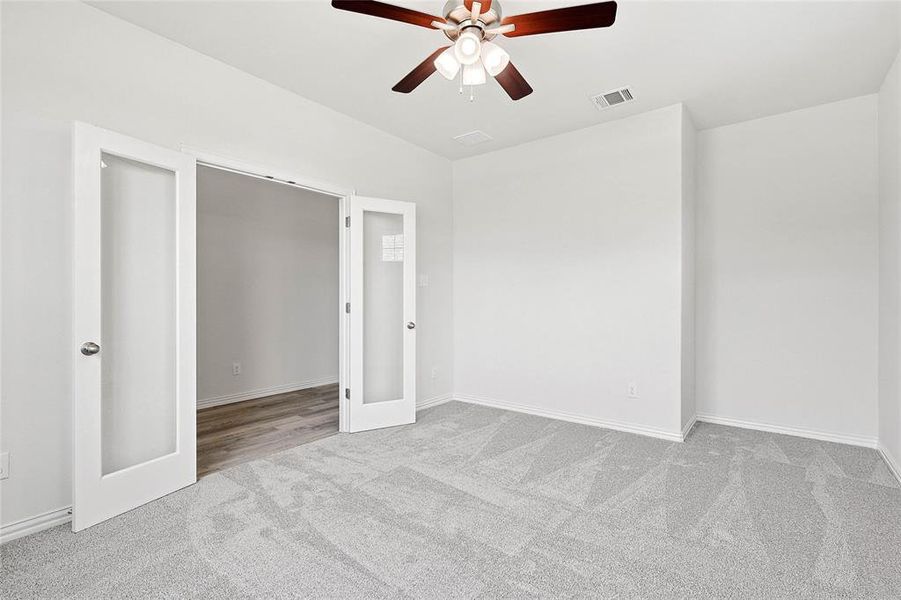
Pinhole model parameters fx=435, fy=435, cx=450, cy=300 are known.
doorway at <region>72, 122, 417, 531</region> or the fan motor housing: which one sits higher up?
the fan motor housing

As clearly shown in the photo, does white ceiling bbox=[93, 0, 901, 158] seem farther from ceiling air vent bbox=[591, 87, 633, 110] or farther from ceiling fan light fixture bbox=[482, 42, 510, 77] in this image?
ceiling fan light fixture bbox=[482, 42, 510, 77]

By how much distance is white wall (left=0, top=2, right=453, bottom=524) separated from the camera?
212 centimetres

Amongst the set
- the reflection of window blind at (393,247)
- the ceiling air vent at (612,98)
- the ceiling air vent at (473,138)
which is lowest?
the reflection of window blind at (393,247)

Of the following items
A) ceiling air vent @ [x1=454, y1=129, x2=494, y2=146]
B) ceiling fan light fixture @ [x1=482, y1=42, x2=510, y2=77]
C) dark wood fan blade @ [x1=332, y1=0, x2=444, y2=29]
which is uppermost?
ceiling air vent @ [x1=454, y1=129, x2=494, y2=146]

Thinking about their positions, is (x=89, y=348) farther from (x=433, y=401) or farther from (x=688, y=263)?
(x=688, y=263)

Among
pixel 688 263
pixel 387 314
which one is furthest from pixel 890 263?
pixel 387 314

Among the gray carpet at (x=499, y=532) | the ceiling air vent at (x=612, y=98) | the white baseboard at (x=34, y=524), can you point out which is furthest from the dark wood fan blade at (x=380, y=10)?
the white baseboard at (x=34, y=524)

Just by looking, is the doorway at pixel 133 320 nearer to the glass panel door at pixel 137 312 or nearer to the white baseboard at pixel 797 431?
the glass panel door at pixel 137 312

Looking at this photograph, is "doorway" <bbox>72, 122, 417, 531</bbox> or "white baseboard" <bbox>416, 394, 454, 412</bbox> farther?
"white baseboard" <bbox>416, 394, 454, 412</bbox>

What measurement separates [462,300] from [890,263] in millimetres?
3530

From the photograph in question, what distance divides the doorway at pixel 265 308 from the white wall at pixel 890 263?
4180 mm

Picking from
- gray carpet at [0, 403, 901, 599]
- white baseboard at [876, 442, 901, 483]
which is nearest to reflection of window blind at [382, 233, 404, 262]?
gray carpet at [0, 403, 901, 599]

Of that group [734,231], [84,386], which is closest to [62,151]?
[84,386]

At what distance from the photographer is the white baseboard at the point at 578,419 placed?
11.9 feet
